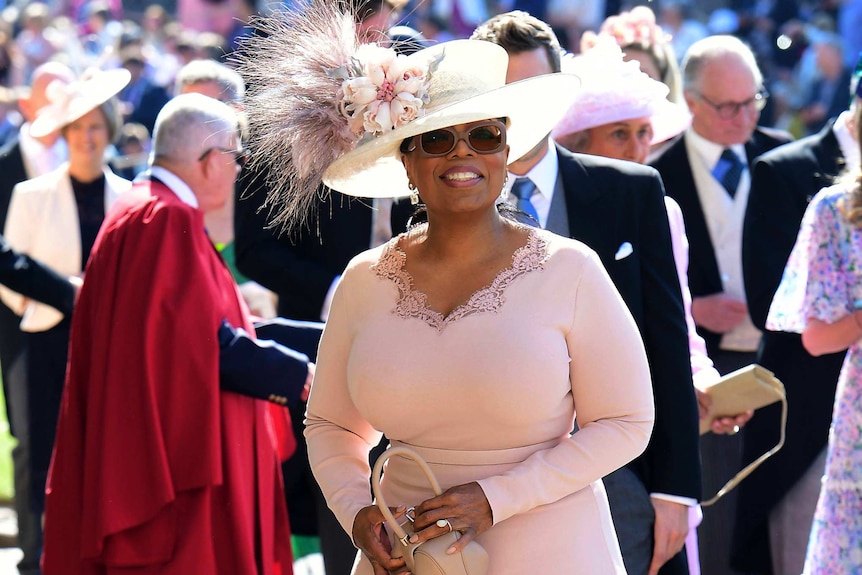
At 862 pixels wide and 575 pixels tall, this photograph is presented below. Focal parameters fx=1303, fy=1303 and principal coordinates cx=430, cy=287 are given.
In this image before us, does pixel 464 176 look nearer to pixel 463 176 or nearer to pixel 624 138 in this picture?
pixel 463 176

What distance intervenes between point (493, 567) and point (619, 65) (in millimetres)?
2204

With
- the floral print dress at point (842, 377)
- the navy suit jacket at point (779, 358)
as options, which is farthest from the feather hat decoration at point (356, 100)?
the navy suit jacket at point (779, 358)

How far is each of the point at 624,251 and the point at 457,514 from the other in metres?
1.14

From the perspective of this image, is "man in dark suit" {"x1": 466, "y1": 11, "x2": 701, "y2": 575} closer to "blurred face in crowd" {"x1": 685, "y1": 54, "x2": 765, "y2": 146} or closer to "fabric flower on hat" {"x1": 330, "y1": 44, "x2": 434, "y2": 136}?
"fabric flower on hat" {"x1": 330, "y1": 44, "x2": 434, "y2": 136}

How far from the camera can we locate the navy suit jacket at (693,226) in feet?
19.2

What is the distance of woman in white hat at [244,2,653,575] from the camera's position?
2.81m

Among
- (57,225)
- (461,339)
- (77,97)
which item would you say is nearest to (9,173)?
(77,97)

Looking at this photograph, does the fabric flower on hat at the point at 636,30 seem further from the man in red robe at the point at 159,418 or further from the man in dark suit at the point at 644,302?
the man in dark suit at the point at 644,302

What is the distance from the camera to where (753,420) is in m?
5.39

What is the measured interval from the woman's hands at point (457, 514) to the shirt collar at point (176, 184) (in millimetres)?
2247

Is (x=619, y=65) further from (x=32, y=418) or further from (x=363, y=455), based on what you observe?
(x=32, y=418)

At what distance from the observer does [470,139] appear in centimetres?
296

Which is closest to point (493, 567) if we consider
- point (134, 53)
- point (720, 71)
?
point (720, 71)

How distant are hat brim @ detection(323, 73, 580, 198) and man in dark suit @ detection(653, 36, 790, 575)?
2642 millimetres
